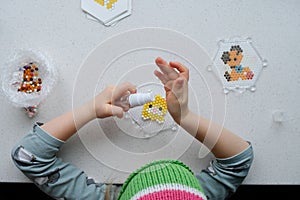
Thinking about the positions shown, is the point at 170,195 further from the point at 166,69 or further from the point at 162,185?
the point at 166,69

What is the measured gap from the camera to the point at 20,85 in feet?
2.28

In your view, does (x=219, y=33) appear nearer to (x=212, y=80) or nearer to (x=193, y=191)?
(x=212, y=80)

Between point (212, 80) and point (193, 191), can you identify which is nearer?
point (193, 191)

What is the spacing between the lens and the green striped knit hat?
497 millimetres

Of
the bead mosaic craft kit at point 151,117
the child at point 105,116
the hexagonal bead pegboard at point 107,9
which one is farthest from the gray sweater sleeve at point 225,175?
the hexagonal bead pegboard at point 107,9

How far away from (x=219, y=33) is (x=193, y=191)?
13.0 inches

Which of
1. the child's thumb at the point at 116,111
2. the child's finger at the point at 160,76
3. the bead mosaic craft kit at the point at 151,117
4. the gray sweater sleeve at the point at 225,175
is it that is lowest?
the gray sweater sleeve at the point at 225,175

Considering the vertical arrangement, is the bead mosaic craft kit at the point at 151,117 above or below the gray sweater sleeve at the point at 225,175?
above

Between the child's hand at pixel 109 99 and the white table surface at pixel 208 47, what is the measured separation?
5 centimetres

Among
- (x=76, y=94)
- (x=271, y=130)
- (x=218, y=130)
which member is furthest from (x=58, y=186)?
(x=271, y=130)

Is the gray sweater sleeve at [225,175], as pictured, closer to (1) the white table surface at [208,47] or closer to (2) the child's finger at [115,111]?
(1) the white table surface at [208,47]

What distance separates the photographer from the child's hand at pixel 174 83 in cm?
64

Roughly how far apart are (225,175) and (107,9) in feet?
1.21

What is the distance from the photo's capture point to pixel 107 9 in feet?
2.34
